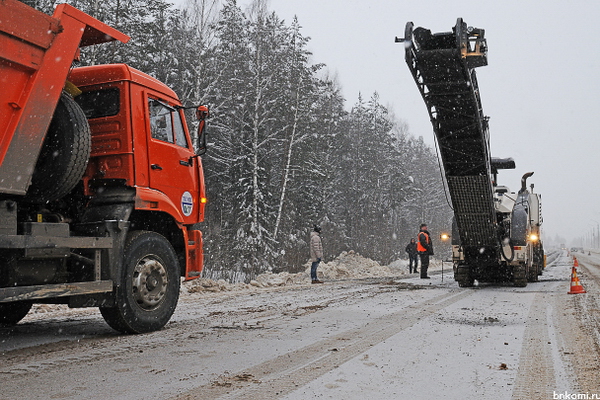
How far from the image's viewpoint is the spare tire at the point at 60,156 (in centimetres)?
529

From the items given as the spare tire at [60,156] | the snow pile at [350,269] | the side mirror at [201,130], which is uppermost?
the side mirror at [201,130]

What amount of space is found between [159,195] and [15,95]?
222cm

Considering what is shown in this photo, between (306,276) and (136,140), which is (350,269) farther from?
(136,140)

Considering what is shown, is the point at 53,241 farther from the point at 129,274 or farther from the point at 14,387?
the point at 14,387

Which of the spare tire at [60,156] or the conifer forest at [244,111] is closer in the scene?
the spare tire at [60,156]

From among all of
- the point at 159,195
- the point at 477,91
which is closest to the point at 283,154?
the point at 477,91

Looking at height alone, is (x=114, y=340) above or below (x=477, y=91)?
below

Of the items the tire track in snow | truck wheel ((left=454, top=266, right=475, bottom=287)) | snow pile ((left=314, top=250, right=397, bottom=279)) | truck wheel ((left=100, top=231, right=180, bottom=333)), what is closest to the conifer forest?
snow pile ((left=314, top=250, right=397, bottom=279))

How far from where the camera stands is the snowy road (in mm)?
3955

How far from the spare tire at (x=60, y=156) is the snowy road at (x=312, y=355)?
163 cm

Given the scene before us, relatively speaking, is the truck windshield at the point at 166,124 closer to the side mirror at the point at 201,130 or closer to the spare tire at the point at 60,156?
the side mirror at the point at 201,130

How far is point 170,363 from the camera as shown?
4785mm

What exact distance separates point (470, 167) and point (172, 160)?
818cm

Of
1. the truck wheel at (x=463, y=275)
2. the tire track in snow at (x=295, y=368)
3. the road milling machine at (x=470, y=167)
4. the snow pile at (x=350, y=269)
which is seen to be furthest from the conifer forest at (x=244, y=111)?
the tire track in snow at (x=295, y=368)
